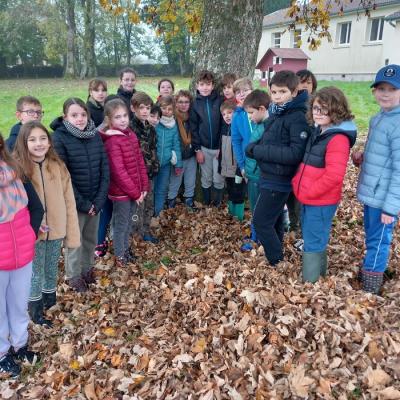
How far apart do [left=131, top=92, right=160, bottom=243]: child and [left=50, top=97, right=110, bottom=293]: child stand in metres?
0.90

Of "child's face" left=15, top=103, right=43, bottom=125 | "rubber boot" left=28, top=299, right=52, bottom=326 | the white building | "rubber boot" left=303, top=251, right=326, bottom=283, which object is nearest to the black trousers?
"rubber boot" left=303, top=251, right=326, bottom=283

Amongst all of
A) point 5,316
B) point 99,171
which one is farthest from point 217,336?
point 99,171

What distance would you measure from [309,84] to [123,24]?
60945mm

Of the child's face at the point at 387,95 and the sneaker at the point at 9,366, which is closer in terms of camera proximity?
the sneaker at the point at 9,366

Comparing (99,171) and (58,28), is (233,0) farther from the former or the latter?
(58,28)

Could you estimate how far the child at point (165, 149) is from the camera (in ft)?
19.2

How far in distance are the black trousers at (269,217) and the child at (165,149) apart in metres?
1.91

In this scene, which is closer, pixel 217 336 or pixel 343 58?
pixel 217 336

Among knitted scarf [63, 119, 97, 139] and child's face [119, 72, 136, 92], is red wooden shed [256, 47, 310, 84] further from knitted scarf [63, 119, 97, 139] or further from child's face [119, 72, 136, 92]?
knitted scarf [63, 119, 97, 139]

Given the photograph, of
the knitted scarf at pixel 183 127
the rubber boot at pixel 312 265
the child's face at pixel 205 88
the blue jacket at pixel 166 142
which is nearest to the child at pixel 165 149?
the blue jacket at pixel 166 142

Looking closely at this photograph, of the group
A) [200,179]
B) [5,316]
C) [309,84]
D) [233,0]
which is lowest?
A: [5,316]

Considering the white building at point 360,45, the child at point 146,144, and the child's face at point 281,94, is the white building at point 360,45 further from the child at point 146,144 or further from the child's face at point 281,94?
the child's face at point 281,94

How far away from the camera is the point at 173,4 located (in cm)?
911

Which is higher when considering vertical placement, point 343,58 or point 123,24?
point 123,24
